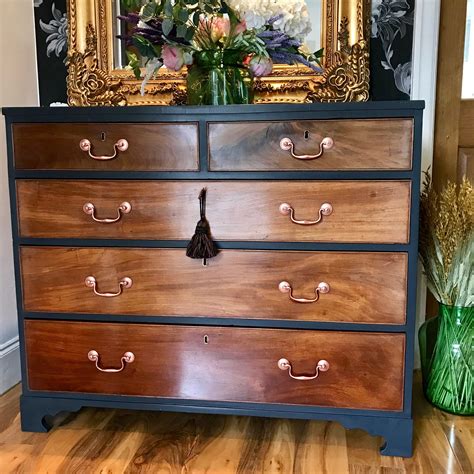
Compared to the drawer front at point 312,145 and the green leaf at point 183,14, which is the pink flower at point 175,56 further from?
the drawer front at point 312,145

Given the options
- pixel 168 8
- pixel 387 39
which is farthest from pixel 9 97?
pixel 387 39

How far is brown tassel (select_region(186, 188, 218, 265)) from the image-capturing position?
4.45 ft

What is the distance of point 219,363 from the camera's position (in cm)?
145

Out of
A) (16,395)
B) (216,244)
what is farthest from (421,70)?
(16,395)

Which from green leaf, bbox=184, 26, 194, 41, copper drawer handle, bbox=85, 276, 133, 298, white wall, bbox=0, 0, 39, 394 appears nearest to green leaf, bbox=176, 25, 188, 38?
green leaf, bbox=184, 26, 194, 41

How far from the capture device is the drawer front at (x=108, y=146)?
54.1 inches

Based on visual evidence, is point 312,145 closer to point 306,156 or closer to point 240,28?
point 306,156

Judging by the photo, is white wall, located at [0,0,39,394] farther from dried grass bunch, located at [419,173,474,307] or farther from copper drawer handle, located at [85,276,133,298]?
dried grass bunch, located at [419,173,474,307]

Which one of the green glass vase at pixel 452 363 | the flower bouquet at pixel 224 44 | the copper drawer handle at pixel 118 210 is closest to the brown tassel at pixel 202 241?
the copper drawer handle at pixel 118 210

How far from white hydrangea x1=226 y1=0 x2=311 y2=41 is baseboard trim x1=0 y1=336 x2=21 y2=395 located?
51.2 inches

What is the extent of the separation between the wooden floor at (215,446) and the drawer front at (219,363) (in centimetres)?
15

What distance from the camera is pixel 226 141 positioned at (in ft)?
4.46

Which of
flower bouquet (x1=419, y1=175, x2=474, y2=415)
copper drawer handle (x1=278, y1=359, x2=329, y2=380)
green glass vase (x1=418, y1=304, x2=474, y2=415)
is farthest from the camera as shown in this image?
green glass vase (x1=418, y1=304, x2=474, y2=415)

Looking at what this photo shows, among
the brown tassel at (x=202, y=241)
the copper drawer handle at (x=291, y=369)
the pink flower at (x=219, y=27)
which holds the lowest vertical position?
the copper drawer handle at (x=291, y=369)
